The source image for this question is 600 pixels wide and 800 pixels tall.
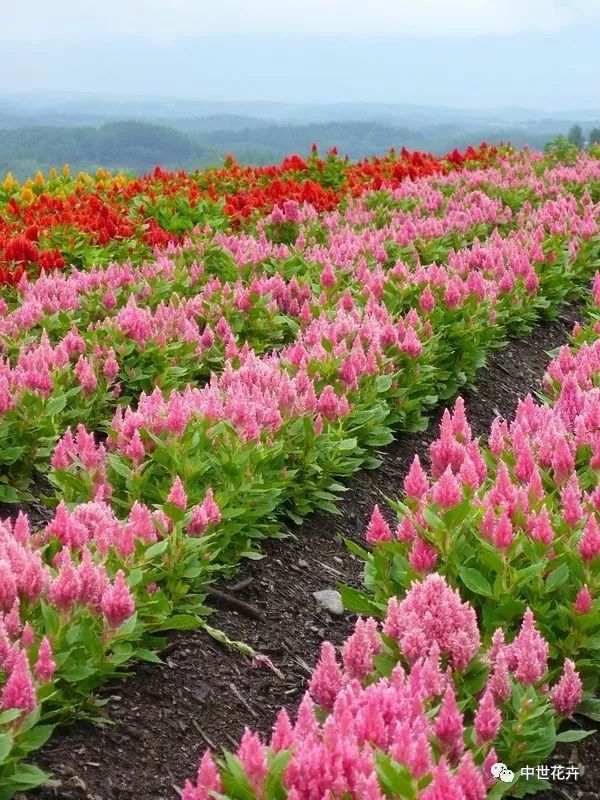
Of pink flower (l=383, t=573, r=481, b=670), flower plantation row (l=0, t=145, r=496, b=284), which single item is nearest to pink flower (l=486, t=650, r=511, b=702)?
pink flower (l=383, t=573, r=481, b=670)

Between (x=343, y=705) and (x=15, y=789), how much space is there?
42.7 inches

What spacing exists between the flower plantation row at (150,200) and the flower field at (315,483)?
0.07 meters

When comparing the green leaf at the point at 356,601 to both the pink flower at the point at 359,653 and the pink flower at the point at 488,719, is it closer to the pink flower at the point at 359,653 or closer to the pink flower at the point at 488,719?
the pink flower at the point at 359,653

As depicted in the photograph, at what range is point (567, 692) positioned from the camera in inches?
127

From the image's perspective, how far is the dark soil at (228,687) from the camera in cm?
342

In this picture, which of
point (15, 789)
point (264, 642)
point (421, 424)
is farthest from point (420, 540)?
point (421, 424)

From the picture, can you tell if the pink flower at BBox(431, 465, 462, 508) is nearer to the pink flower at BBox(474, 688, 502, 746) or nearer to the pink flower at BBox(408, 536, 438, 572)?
the pink flower at BBox(408, 536, 438, 572)

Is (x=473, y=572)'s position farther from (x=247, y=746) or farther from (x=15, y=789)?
(x=15, y=789)

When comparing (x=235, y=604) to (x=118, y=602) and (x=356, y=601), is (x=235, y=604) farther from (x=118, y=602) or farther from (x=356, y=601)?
(x=118, y=602)

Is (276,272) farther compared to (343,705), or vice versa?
(276,272)

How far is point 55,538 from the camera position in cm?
390

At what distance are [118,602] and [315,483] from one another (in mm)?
2282

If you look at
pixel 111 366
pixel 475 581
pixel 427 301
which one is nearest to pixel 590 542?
pixel 475 581

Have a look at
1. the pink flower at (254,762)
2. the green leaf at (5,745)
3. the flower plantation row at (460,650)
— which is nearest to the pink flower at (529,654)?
the flower plantation row at (460,650)
